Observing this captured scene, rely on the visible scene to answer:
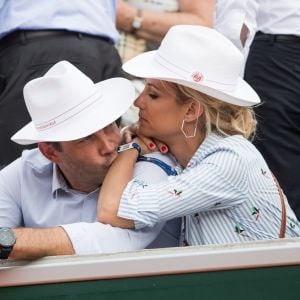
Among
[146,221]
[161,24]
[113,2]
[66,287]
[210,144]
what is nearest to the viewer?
[66,287]

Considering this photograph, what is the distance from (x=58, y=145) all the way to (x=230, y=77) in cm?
58

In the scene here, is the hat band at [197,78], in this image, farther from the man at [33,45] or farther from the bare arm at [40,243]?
the man at [33,45]

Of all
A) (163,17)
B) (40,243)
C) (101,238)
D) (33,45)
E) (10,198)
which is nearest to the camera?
(40,243)

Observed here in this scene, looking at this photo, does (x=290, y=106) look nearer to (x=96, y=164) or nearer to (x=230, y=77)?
(x=230, y=77)

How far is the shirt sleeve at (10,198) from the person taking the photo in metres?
2.81

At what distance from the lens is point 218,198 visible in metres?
2.58

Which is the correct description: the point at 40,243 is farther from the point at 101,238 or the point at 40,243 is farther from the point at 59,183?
the point at 59,183

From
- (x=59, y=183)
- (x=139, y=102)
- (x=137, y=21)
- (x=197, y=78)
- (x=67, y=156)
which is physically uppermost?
(x=197, y=78)

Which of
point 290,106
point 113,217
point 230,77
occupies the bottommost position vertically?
point 290,106

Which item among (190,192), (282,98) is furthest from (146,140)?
(282,98)

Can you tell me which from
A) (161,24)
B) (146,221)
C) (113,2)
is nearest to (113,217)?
(146,221)

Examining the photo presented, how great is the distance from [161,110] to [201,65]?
19 centimetres

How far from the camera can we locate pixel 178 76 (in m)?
2.74

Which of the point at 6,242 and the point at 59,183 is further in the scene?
the point at 59,183
